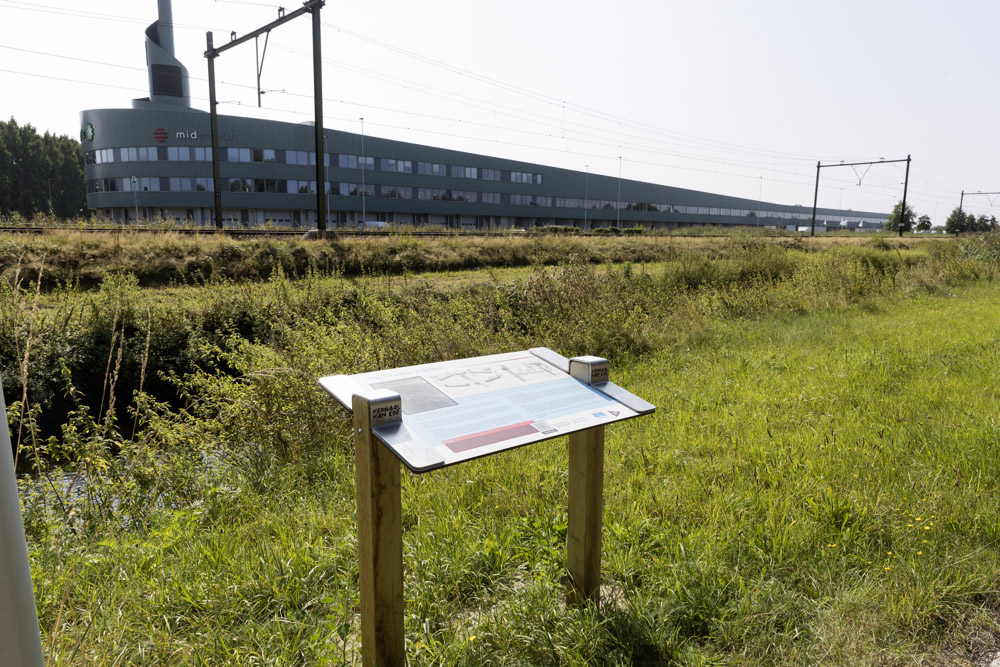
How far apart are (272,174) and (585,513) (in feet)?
183

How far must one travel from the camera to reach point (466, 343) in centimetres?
778

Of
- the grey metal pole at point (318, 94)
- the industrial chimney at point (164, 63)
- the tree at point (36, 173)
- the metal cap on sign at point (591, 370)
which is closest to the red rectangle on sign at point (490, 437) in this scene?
the metal cap on sign at point (591, 370)

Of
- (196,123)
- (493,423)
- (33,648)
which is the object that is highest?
(196,123)

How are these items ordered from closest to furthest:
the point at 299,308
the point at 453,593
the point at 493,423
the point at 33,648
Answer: the point at 33,648 → the point at 493,423 → the point at 453,593 → the point at 299,308

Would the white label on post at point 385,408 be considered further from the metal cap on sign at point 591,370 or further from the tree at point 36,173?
the tree at point 36,173

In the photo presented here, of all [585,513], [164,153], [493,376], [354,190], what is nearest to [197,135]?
[164,153]

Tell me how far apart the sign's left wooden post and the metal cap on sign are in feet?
3.39

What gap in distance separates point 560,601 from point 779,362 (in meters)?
5.48

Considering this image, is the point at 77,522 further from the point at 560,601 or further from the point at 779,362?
the point at 779,362

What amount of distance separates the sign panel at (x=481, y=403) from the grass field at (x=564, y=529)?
994 millimetres

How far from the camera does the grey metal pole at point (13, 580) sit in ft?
4.27

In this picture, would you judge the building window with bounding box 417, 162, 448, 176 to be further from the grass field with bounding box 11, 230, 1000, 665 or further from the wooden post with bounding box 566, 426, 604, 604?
the wooden post with bounding box 566, 426, 604, 604

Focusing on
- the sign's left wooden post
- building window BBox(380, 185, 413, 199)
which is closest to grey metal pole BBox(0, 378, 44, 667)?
the sign's left wooden post

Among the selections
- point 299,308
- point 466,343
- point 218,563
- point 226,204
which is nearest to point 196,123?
point 226,204
